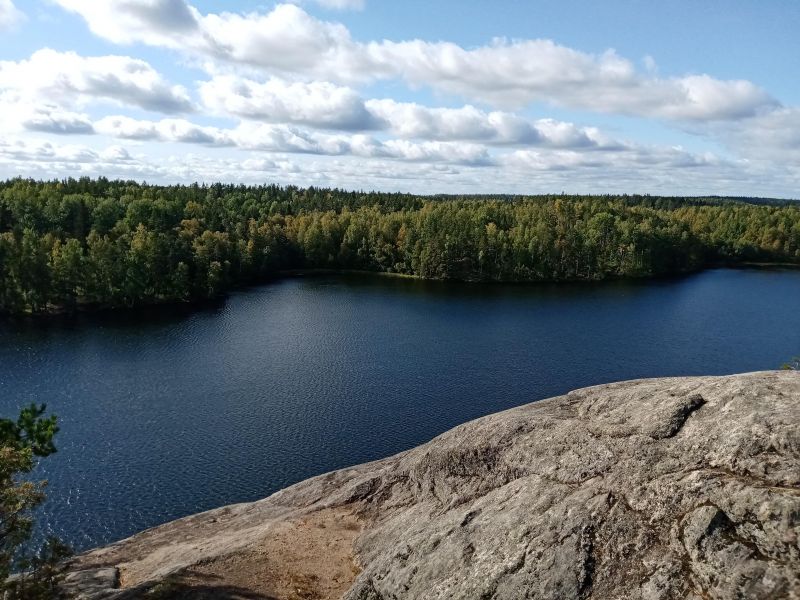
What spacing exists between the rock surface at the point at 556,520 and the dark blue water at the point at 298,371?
60.8ft

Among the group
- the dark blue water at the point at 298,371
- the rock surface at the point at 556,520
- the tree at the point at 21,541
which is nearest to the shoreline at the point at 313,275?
the dark blue water at the point at 298,371

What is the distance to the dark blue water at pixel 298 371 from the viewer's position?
1818 inches

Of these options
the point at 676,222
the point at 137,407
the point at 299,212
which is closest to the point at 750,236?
the point at 676,222

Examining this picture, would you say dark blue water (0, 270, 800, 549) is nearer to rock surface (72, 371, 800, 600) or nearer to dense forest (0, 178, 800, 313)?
dense forest (0, 178, 800, 313)

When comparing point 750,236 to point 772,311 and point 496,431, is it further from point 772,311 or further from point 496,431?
point 496,431

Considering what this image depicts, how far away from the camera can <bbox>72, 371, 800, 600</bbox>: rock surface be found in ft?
46.5

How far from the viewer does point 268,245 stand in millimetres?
150125

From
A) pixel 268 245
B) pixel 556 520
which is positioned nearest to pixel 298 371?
pixel 556 520

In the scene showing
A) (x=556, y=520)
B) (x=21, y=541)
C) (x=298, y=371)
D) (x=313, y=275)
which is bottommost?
(x=298, y=371)

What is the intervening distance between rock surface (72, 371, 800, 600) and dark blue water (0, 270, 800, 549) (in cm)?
1854

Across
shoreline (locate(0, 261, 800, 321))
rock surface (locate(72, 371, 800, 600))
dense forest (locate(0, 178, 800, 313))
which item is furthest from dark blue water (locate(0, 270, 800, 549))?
rock surface (locate(72, 371, 800, 600))

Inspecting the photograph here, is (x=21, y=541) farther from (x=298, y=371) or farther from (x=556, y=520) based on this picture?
(x=298, y=371)

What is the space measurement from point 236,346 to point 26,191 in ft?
335

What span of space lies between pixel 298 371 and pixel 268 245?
85.7 metres
